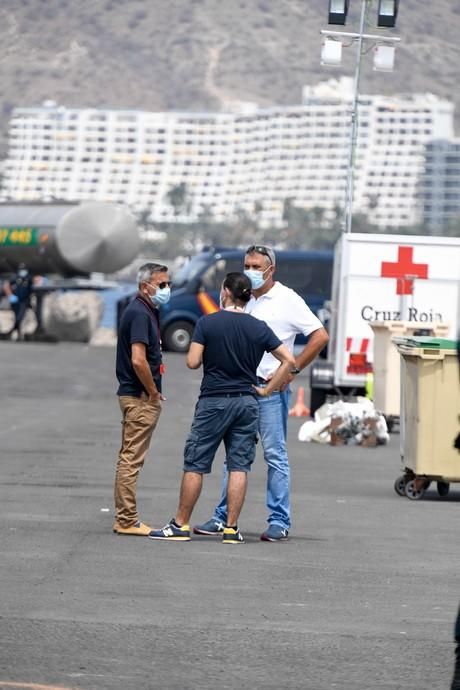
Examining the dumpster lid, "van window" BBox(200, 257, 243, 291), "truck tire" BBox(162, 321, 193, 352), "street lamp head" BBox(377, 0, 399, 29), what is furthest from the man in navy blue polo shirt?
"van window" BBox(200, 257, 243, 291)

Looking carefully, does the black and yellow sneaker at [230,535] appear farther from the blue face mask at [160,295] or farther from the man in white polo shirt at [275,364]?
the blue face mask at [160,295]

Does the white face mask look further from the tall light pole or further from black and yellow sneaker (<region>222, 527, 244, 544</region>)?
the tall light pole

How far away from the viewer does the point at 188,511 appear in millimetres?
11109

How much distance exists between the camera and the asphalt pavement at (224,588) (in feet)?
23.6

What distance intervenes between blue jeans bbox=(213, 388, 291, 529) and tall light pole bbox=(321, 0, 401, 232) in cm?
1664

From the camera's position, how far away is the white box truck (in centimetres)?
2341

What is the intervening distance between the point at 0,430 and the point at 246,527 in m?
8.64

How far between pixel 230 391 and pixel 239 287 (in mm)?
641

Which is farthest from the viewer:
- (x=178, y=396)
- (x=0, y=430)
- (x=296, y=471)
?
(x=178, y=396)

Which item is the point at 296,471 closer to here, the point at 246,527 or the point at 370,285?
the point at 246,527

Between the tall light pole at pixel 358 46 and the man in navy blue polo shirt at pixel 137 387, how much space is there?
16572mm

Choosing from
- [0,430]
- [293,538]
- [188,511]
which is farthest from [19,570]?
[0,430]

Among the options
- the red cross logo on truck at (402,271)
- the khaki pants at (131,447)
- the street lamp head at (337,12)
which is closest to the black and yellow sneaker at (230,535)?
the khaki pants at (131,447)

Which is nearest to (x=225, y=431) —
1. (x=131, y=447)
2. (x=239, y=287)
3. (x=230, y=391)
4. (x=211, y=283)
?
(x=230, y=391)
